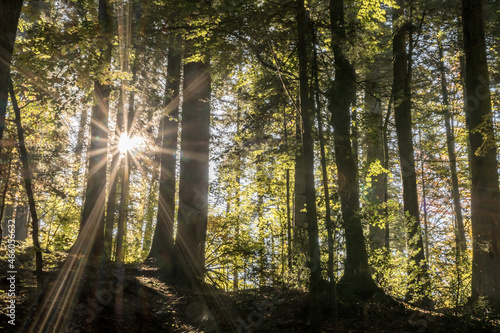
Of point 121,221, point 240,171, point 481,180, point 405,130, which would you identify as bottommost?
point 121,221

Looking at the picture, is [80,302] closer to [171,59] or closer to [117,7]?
[117,7]

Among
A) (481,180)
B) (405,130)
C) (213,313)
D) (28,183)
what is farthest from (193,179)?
(481,180)

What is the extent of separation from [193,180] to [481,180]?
6900 millimetres

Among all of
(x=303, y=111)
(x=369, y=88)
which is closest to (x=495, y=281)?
(x=369, y=88)

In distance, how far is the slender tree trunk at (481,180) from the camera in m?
7.48

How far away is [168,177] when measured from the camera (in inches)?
474

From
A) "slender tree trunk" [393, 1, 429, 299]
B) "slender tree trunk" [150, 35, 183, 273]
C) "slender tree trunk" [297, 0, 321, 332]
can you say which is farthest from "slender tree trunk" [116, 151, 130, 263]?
"slender tree trunk" [393, 1, 429, 299]

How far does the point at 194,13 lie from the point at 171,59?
5244mm

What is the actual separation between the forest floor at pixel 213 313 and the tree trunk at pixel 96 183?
96.8 inches

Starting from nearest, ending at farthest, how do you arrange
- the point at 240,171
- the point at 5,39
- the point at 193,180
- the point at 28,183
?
the point at 5,39 < the point at 28,183 < the point at 193,180 < the point at 240,171

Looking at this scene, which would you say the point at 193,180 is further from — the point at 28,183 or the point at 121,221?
the point at 28,183

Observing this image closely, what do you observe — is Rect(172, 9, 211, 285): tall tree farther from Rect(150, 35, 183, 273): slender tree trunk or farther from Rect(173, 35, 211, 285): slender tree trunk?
Rect(150, 35, 183, 273): slender tree trunk

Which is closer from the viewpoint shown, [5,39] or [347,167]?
[5,39]

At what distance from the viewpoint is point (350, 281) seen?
7602mm
